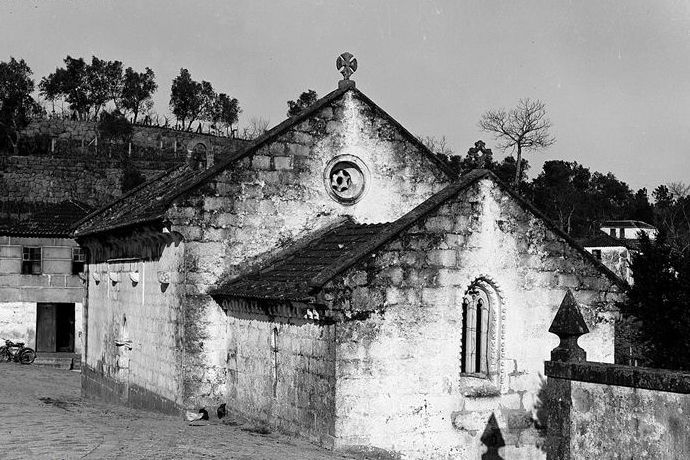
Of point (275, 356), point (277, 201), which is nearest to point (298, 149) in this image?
point (277, 201)

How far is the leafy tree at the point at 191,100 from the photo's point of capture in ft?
314

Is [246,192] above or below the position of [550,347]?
above

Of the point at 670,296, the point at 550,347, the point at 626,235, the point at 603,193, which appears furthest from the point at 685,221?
the point at 550,347

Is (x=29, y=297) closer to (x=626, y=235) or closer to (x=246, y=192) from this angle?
(x=246, y=192)

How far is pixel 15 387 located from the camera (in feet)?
102

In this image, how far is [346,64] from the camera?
2112 centimetres

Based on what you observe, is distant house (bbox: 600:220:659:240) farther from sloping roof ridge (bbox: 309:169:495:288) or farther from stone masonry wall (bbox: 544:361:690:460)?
stone masonry wall (bbox: 544:361:690:460)

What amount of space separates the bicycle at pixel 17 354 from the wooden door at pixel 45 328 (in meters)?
3.14

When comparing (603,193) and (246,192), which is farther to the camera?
(603,193)

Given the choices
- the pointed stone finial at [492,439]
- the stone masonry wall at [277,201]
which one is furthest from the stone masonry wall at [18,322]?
the pointed stone finial at [492,439]

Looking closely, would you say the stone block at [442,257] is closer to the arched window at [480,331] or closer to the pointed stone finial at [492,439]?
the arched window at [480,331]

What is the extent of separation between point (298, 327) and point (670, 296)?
10278 mm

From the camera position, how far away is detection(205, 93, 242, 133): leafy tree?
96.8m

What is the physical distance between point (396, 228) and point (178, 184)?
7.85 meters
